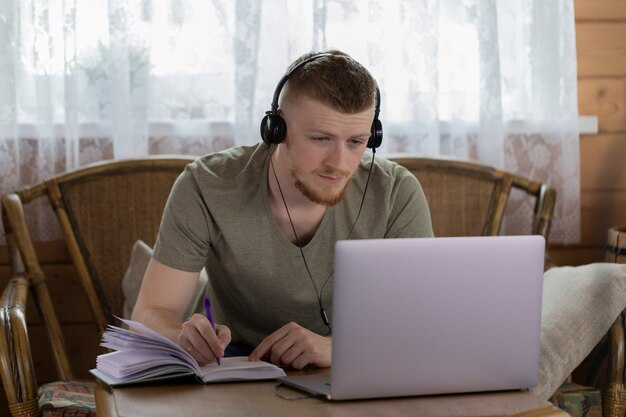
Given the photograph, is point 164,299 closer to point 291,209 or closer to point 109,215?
point 291,209

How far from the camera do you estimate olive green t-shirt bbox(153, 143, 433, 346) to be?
1.83 metres

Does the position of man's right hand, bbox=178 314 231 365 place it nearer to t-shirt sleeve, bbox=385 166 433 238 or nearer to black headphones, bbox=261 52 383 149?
black headphones, bbox=261 52 383 149

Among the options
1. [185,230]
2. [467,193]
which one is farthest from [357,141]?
[467,193]

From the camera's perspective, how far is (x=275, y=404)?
50.0 inches

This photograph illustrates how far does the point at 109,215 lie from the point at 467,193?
963mm

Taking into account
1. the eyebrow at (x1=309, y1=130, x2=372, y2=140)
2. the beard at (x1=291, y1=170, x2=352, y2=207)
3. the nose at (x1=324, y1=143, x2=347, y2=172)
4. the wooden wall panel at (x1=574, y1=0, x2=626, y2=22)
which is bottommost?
the beard at (x1=291, y1=170, x2=352, y2=207)

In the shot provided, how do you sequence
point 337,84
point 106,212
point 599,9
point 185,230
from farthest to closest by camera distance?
1. point 599,9
2. point 106,212
3. point 185,230
4. point 337,84

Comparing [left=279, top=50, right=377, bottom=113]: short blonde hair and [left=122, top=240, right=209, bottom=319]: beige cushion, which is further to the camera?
[left=122, top=240, right=209, bottom=319]: beige cushion

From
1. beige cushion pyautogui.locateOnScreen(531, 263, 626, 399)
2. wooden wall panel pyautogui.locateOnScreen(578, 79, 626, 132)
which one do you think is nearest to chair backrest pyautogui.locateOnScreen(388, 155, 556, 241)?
wooden wall panel pyautogui.locateOnScreen(578, 79, 626, 132)

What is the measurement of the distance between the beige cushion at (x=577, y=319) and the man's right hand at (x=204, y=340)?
64cm

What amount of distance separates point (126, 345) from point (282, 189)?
0.57m

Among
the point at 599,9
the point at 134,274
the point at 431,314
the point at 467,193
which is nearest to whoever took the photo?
the point at 431,314

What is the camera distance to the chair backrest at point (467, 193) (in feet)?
8.18

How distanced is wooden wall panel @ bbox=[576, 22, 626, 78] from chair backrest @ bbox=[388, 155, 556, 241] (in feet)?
1.41
